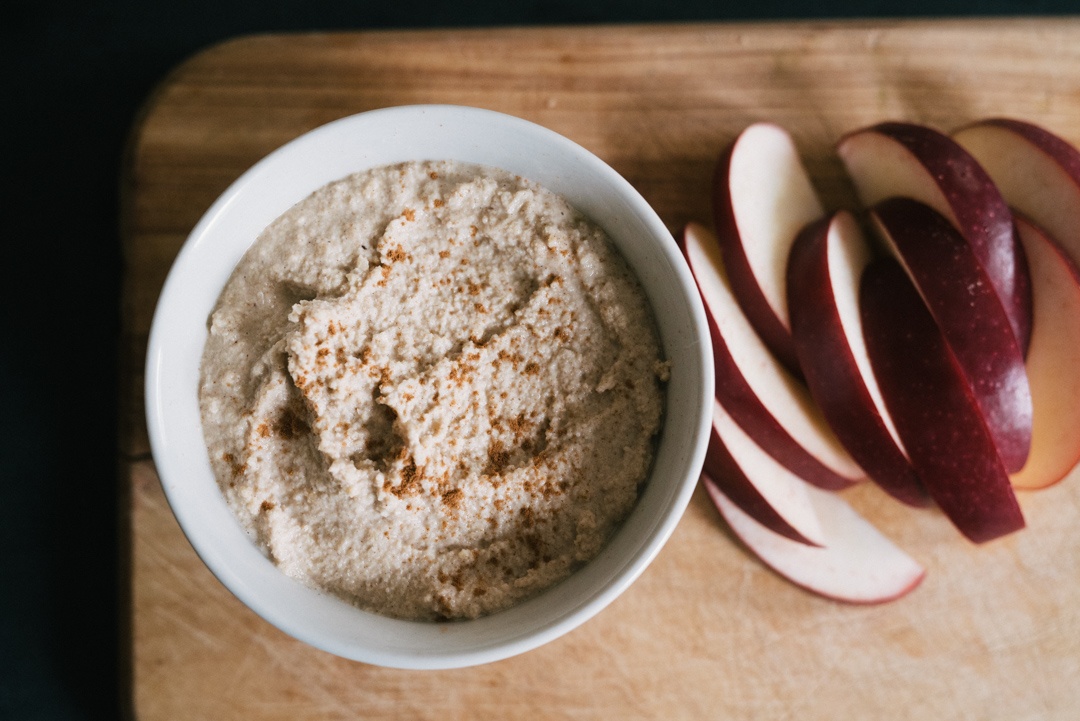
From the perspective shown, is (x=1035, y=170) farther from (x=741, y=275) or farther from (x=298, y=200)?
(x=298, y=200)

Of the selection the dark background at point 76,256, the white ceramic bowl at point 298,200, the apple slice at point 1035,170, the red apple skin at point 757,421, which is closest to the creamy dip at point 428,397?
the white ceramic bowl at point 298,200

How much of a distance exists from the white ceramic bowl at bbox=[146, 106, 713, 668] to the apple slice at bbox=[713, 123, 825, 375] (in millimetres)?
394

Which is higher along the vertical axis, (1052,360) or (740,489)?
(1052,360)

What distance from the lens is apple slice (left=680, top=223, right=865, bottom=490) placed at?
74.3 inches

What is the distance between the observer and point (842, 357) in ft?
6.04

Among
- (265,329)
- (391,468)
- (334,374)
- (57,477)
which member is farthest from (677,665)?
(57,477)

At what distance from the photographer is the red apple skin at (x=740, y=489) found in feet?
6.17

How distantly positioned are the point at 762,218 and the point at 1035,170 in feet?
2.24

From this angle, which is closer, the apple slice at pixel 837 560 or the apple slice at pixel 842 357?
the apple slice at pixel 842 357

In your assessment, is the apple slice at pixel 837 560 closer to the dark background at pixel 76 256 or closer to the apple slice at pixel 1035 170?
the apple slice at pixel 1035 170

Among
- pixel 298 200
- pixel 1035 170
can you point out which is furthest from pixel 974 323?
pixel 298 200

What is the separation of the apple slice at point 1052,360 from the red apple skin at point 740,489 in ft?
2.11

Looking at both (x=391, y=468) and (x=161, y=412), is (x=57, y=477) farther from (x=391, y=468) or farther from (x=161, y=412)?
(x=391, y=468)

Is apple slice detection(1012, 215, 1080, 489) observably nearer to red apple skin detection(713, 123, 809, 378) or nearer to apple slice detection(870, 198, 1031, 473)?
apple slice detection(870, 198, 1031, 473)
